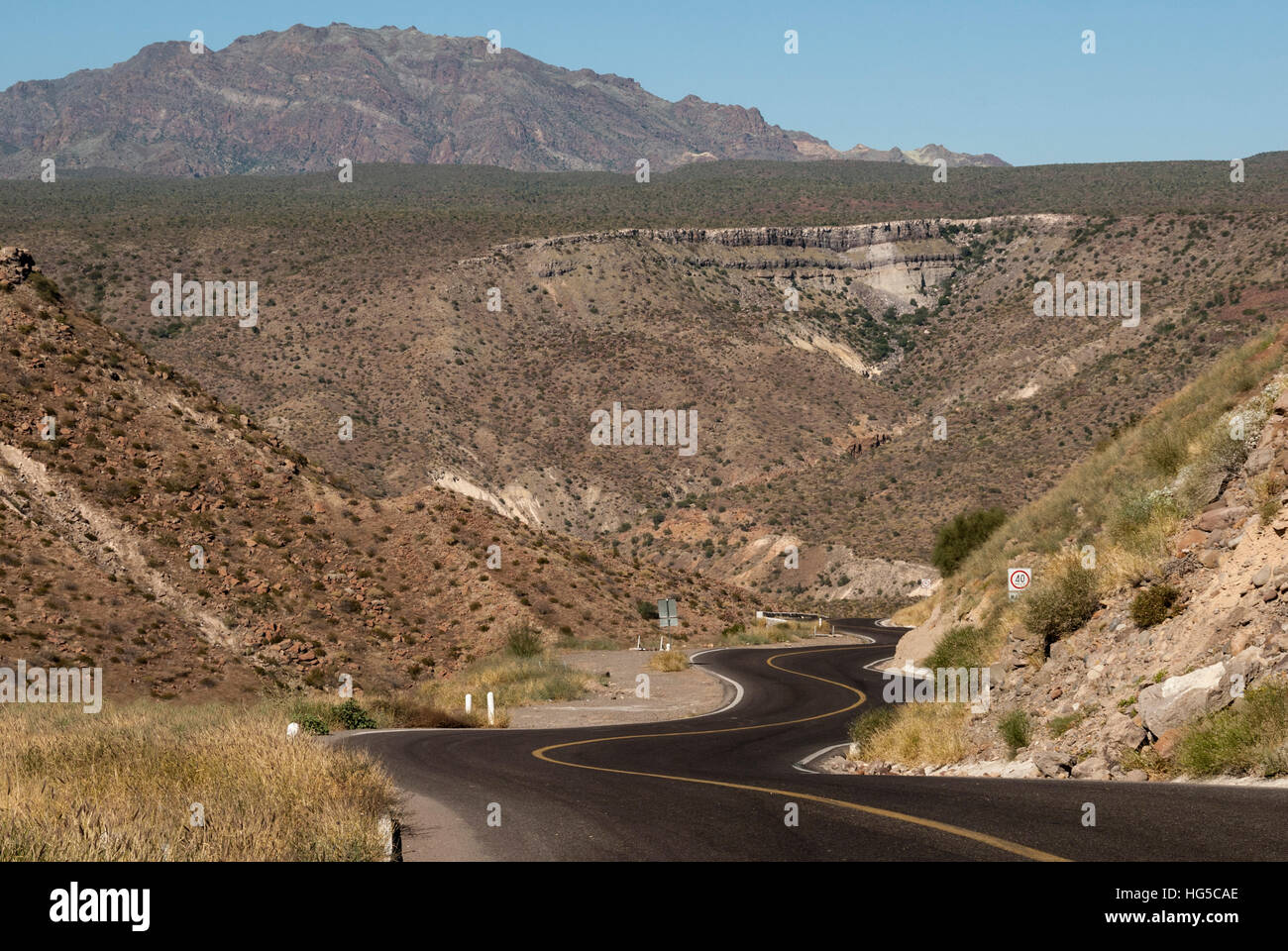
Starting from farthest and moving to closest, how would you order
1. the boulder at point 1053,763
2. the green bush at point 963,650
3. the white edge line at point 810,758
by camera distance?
the green bush at point 963,650 → the white edge line at point 810,758 → the boulder at point 1053,763

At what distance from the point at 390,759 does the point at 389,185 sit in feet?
580

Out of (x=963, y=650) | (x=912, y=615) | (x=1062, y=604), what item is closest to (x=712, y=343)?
(x=912, y=615)

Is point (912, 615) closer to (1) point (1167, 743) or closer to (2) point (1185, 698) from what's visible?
(2) point (1185, 698)

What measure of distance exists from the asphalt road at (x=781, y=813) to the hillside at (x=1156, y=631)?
1852mm

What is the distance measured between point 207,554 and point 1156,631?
35526 mm

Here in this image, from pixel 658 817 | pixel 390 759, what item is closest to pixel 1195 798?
pixel 658 817

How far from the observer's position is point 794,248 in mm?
139750

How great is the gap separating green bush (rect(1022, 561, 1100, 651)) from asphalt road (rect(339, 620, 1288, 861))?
419cm

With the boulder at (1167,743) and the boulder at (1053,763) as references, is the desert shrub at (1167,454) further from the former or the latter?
the boulder at (1167,743)

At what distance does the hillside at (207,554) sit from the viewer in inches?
1411

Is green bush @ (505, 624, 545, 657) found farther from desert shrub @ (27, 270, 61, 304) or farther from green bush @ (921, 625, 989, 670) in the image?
desert shrub @ (27, 270, 61, 304)

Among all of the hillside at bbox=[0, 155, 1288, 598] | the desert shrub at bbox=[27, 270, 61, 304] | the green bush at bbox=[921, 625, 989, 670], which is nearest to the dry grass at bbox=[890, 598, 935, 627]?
the hillside at bbox=[0, 155, 1288, 598]

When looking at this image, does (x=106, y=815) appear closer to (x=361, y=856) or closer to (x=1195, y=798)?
(x=361, y=856)

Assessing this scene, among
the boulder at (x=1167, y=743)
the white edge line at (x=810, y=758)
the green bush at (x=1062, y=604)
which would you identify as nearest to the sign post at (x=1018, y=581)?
the green bush at (x=1062, y=604)
